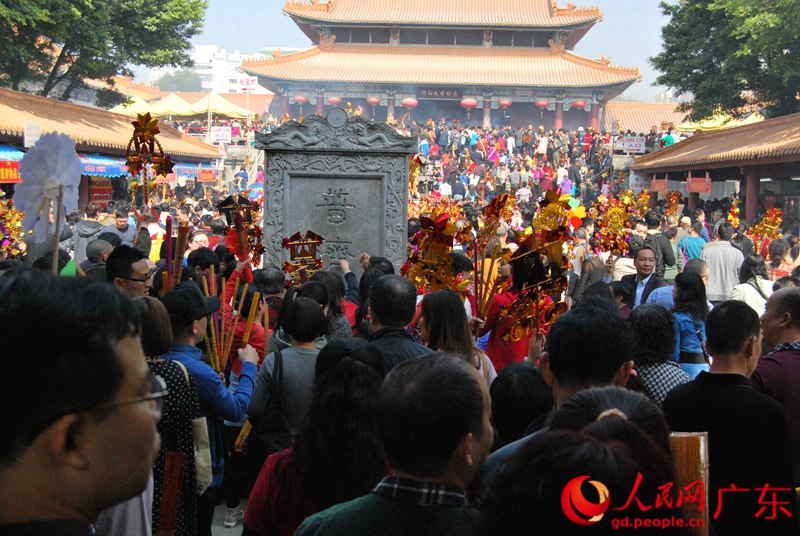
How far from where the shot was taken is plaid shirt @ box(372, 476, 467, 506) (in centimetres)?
171

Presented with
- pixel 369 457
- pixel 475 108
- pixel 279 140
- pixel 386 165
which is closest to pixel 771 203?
pixel 386 165

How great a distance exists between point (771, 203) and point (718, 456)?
1345 centimetres

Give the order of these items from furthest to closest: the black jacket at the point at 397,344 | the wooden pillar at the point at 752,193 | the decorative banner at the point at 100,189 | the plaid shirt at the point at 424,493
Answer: the decorative banner at the point at 100,189
the wooden pillar at the point at 752,193
the black jacket at the point at 397,344
the plaid shirt at the point at 424,493

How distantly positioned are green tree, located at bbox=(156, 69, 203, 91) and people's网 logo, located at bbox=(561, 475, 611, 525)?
95.8 m

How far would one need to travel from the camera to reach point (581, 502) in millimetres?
1479

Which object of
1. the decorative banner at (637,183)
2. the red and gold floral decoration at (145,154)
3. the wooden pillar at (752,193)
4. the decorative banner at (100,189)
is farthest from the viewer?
the decorative banner at (637,183)

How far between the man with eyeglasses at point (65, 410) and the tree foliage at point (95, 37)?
17287 millimetres

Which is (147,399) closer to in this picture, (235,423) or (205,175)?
(235,423)

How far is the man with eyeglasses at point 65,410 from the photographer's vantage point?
136 cm

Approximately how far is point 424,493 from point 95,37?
20381mm

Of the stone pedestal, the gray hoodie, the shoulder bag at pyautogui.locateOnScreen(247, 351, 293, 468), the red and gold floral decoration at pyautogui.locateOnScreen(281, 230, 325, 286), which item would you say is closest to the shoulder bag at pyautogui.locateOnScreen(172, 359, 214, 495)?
the shoulder bag at pyautogui.locateOnScreen(247, 351, 293, 468)

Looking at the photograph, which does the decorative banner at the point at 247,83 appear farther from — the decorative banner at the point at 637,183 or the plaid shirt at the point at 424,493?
the plaid shirt at the point at 424,493

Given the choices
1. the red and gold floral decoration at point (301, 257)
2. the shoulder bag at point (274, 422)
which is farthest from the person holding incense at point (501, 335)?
the red and gold floral decoration at point (301, 257)

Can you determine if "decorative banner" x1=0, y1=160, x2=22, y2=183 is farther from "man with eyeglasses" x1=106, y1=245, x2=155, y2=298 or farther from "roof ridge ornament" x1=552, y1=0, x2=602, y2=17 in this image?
"roof ridge ornament" x1=552, y1=0, x2=602, y2=17
